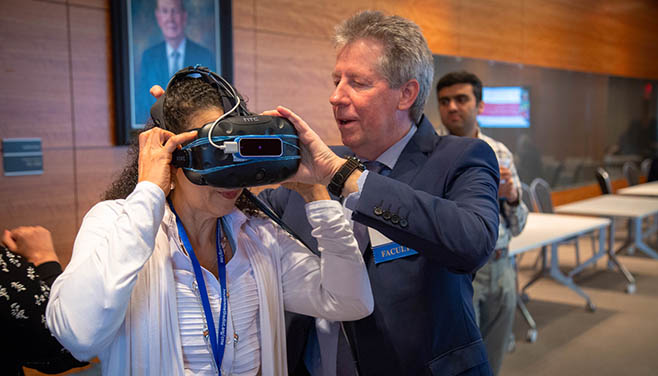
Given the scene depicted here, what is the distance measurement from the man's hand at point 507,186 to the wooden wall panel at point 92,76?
7.04 ft

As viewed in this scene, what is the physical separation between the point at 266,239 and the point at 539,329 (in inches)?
148

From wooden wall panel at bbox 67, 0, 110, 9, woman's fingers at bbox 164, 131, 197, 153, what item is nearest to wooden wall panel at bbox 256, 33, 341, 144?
wooden wall panel at bbox 67, 0, 110, 9

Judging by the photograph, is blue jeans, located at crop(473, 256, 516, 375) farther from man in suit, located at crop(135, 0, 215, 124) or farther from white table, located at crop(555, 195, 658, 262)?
white table, located at crop(555, 195, 658, 262)

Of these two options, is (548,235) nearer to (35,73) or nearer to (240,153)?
(35,73)

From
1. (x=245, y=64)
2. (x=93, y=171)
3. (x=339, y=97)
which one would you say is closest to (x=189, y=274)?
(x=339, y=97)

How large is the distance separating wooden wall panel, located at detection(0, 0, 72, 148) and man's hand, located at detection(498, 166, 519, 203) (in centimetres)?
224

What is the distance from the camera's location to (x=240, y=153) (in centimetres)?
104

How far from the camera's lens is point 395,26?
1.45 m

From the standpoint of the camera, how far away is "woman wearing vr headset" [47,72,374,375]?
1.00 metres

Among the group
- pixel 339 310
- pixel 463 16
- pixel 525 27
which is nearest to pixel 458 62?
pixel 463 16

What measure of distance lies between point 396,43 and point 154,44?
2.38 m

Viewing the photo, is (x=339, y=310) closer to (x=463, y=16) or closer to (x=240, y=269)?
(x=240, y=269)

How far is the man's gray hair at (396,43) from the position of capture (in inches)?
56.9

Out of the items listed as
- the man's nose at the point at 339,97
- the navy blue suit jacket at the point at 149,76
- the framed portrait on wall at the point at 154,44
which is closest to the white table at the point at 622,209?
the framed portrait on wall at the point at 154,44
